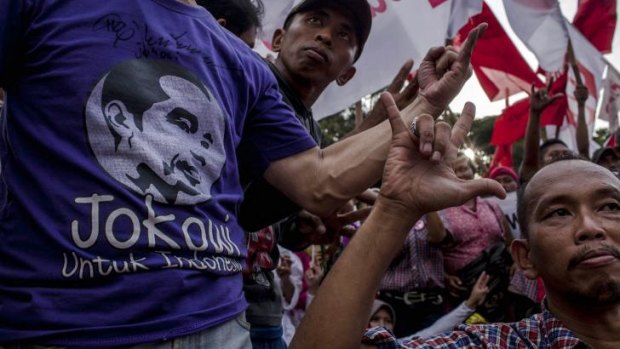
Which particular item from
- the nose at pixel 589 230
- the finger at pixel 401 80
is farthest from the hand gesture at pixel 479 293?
the nose at pixel 589 230

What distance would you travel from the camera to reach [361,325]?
122cm

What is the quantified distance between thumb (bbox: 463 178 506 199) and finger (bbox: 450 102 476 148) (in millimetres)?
104

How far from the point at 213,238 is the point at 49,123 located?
0.38 meters

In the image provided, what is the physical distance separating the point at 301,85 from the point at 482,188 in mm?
1241

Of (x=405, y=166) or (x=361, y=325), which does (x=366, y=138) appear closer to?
(x=405, y=166)

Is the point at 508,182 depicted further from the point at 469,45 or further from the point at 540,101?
the point at 469,45

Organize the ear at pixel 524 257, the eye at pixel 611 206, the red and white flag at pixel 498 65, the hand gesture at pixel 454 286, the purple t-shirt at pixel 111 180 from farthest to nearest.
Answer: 1. the red and white flag at pixel 498 65
2. the hand gesture at pixel 454 286
3. the ear at pixel 524 257
4. the eye at pixel 611 206
5. the purple t-shirt at pixel 111 180

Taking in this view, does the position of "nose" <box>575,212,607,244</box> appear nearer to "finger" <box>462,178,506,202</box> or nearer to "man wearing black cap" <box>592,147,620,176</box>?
"finger" <box>462,178,506,202</box>

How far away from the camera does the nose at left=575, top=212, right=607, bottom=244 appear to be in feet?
5.77

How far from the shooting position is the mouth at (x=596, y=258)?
5.65 ft

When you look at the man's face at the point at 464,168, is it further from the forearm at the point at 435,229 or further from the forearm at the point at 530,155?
the forearm at the point at 435,229

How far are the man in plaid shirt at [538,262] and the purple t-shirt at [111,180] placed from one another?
0.24 m

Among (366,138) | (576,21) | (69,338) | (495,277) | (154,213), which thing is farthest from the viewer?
(576,21)

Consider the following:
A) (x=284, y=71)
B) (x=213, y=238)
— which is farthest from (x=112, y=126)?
(x=284, y=71)
